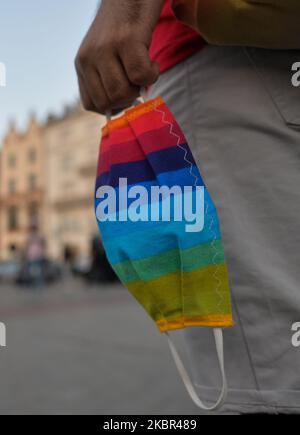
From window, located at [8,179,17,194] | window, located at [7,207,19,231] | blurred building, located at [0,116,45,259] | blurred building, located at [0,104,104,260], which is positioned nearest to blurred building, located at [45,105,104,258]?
blurred building, located at [0,104,104,260]

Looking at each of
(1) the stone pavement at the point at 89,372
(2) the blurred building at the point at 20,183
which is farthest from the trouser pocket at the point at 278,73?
(2) the blurred building at the point at 20,183

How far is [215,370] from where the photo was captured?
785 mm

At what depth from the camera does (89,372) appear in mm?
2689

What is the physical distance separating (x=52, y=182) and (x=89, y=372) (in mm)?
37185

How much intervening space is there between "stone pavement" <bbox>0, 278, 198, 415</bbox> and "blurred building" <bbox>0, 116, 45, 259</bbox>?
36233mm

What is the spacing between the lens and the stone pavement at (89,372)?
6.92 feet

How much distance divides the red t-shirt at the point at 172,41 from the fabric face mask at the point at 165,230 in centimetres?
13

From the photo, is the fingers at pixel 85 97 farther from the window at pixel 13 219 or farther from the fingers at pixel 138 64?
the window at pixel 13 219

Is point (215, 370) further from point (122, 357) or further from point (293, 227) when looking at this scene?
point (122, 357)

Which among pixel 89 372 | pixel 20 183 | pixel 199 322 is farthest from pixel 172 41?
pixel 20 183

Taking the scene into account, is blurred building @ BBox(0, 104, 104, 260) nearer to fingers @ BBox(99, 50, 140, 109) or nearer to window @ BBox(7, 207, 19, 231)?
window @ BBox(7, 207, 19, 231)

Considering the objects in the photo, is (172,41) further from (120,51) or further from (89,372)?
(89,372)

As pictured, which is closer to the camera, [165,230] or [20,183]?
[165,230]

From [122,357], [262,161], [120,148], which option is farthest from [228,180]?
[122,357]
